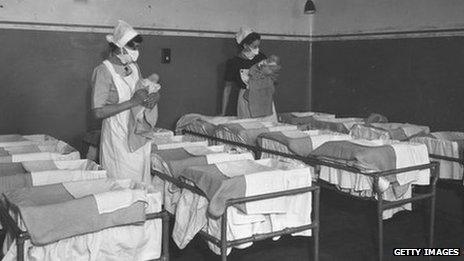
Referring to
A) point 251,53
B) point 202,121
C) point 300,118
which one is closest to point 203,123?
point 202,121

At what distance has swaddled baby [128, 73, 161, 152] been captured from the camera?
11.7 ft

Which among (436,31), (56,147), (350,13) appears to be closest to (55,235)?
(56,147)

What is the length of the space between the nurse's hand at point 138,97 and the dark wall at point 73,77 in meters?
2.25

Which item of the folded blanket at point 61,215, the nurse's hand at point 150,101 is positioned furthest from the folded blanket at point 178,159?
the folded blanket at point 61,215

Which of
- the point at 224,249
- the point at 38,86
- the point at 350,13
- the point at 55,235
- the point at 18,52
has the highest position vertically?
the point at 350,13

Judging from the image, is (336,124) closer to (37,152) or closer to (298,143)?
(298,143)

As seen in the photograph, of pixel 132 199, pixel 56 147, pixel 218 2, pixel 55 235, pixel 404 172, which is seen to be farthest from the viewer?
pixel 218 2

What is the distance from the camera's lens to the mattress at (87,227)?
7.19 feet

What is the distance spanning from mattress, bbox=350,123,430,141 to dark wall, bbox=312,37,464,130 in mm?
584

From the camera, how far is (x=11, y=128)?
17.2 feet

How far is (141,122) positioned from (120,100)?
224mm

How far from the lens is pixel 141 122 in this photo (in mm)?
3676

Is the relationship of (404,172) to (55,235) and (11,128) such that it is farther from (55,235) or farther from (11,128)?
(11,128)

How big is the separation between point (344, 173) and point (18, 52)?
3.58 meters
